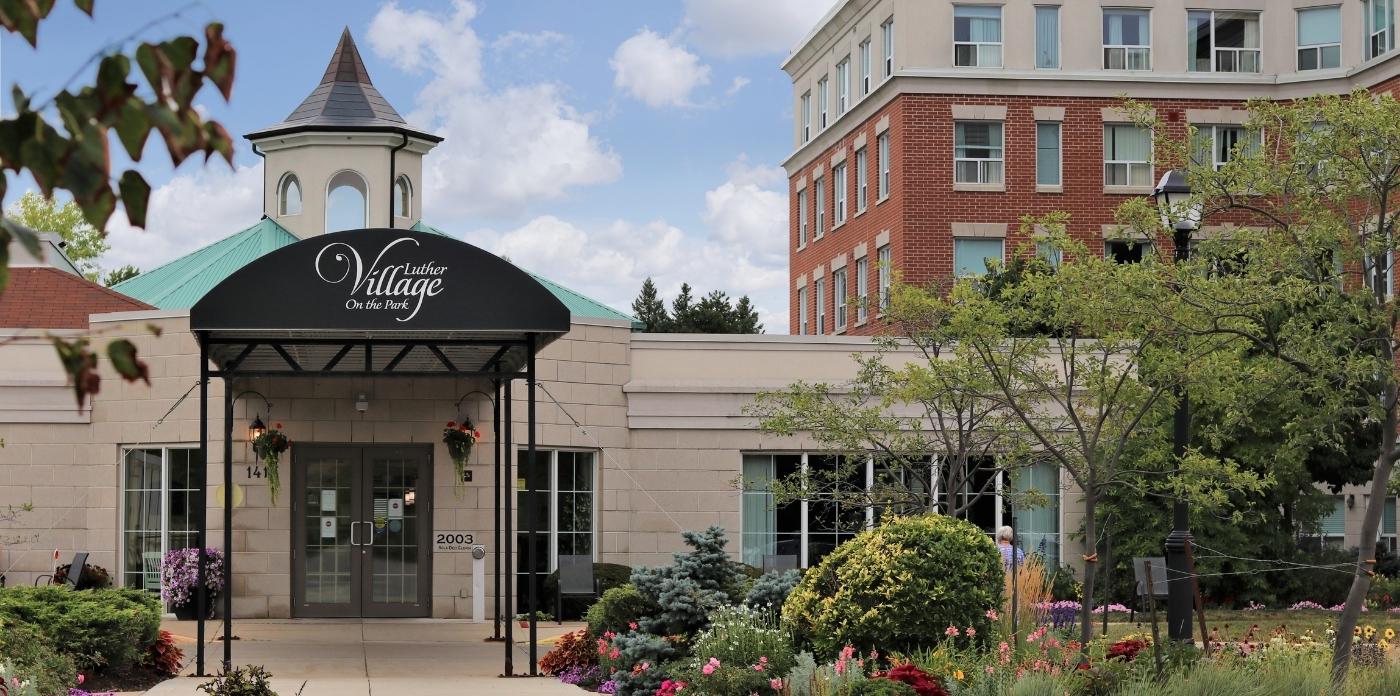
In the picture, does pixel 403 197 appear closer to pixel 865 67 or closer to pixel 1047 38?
pixel 865 67

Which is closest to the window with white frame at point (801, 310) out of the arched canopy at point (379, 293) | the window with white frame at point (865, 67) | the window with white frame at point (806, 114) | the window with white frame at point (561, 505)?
the window with white frame at point (806, 114)

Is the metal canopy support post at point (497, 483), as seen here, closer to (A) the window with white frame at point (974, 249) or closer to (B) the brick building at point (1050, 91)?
(B) the brick building at point (1050, 91)

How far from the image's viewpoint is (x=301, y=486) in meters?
23.0

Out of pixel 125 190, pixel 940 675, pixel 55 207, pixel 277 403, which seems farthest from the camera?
pixel 55 207

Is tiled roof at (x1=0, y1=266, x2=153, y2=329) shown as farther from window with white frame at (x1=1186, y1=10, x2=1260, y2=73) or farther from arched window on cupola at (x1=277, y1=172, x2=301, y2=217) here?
window with white frame at (x1=1186, y1=10, x2=1260, y2=73)

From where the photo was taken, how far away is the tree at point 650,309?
69000mm

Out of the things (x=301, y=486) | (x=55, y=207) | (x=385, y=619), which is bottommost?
(x=385, y=619)

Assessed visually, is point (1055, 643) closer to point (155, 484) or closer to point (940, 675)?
point (940, 675)

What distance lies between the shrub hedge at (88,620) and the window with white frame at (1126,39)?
32421 mm

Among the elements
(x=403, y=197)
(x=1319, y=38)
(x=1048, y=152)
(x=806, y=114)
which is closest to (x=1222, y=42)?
(x=1319, y=38)

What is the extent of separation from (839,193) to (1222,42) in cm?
1088

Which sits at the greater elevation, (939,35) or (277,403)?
(939,35)

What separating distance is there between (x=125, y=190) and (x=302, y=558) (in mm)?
20375

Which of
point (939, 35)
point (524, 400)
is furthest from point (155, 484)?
point (939, 35)
